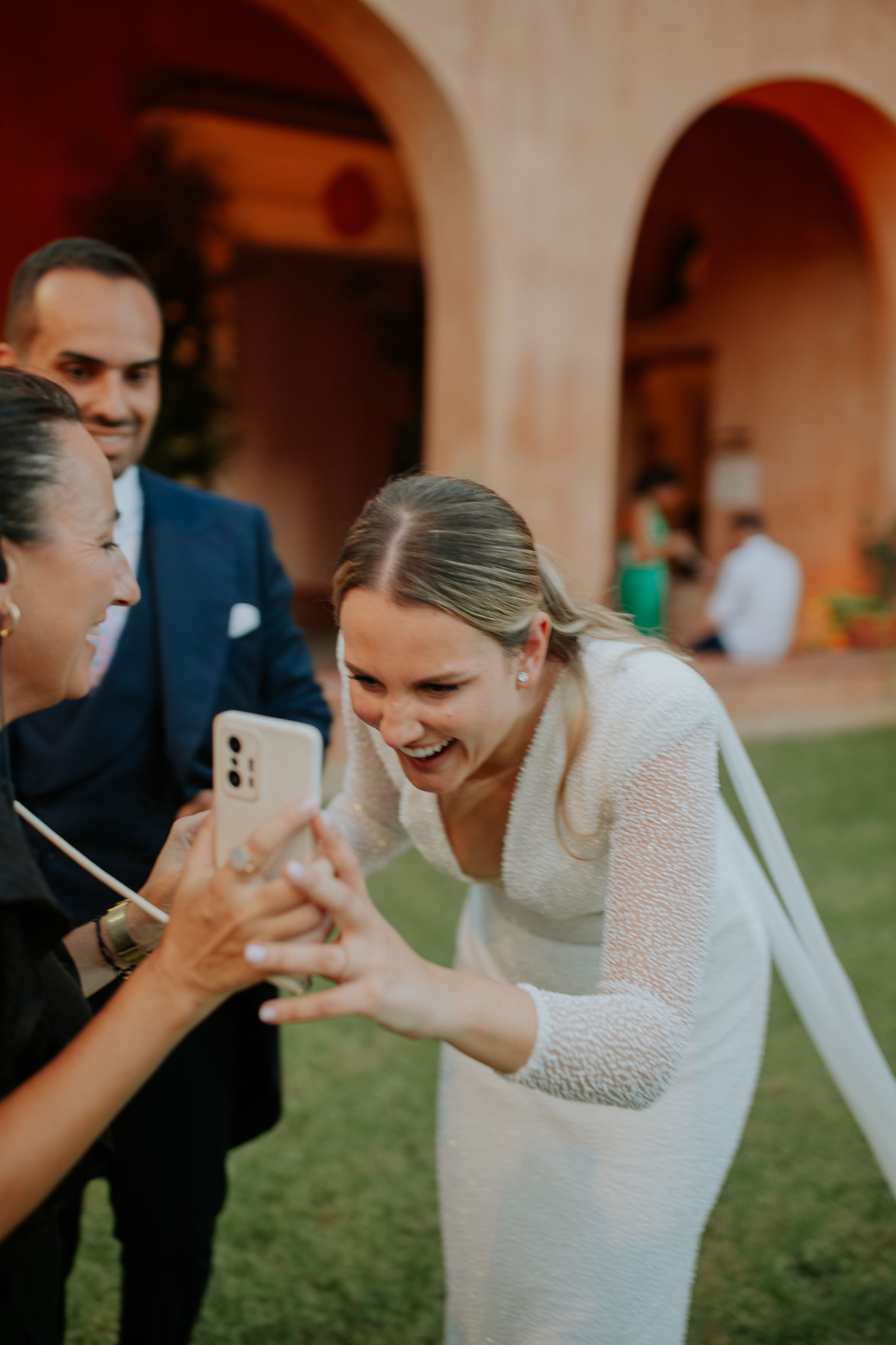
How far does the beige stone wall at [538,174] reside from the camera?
294 inches

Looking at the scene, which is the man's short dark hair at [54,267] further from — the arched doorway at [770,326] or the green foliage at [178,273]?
the arched doorway at [770,326]

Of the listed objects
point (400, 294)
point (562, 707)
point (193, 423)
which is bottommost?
point (562, 707)

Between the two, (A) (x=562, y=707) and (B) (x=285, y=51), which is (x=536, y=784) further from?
(B) (x=285, y=51)

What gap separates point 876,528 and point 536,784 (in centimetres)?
964

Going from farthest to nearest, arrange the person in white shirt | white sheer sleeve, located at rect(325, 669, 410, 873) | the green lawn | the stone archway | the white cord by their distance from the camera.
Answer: the person in white shirt < the stone archway < the green lawn < white sheer sleeve, located at rect(325, 669, 410, 873) < the white cord

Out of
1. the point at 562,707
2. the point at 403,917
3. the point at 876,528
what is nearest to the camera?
the point at 562,707

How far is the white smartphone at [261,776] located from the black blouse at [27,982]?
0.63 ft

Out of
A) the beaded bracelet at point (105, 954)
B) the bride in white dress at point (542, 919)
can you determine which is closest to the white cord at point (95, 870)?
the beaded bracelet at point (105, 954)

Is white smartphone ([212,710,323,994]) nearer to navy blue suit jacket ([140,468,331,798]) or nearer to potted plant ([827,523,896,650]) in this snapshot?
navy blue suit jacket ([140,468,331,798])

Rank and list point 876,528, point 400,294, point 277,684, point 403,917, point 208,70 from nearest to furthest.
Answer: point 277,684
point 403,917
point 208,70
point 876,528
point 400,294

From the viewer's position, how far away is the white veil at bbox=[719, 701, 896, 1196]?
2.25m

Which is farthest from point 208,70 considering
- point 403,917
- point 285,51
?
point 403,917

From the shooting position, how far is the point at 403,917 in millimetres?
5113

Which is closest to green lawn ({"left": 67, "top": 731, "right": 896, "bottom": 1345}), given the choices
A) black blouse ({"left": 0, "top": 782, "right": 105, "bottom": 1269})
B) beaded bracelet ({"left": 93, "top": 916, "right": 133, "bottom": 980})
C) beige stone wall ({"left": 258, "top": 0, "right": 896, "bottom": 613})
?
beaded bracelet ({"left": 93, "top": 916, "right": 133, "bottom": 980})
